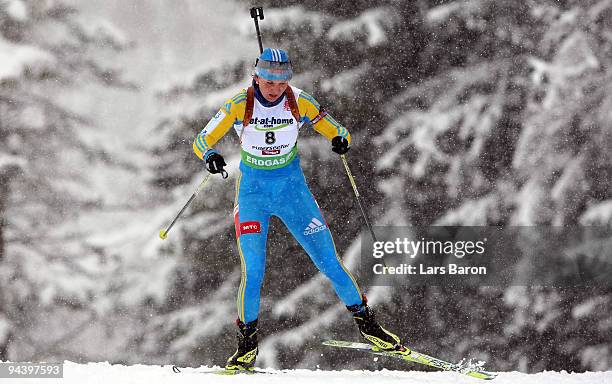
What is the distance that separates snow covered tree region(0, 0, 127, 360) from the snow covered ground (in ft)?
1.18

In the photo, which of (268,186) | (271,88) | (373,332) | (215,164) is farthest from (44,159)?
(373,332)

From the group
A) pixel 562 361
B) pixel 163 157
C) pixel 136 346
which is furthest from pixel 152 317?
pixel 562 361

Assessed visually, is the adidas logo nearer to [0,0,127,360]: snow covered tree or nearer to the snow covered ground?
the snow covered ground

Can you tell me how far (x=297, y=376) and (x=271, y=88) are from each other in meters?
1.74

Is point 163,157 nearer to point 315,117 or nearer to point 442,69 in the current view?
point 315,117

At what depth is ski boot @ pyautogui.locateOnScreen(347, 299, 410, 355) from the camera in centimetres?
349

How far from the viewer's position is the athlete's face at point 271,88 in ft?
10.5

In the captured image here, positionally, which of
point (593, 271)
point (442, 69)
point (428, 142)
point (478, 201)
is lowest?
point (593, 271)

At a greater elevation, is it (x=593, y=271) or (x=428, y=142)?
(x=428, y=142)

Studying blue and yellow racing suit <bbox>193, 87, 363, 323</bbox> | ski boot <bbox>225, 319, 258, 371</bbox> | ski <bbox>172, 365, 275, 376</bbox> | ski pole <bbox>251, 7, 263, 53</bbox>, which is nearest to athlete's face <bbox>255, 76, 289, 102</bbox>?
blue and yellow racing suit <bbox>193, 87, 363, 323</bbox>

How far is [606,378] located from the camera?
12.6 feet

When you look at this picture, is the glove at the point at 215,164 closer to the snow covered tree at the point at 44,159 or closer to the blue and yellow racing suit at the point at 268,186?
the blue and yellow racing suit at the point at 268,186

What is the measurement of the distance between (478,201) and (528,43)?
40.0 inches

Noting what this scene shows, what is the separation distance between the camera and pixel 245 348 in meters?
3.46
